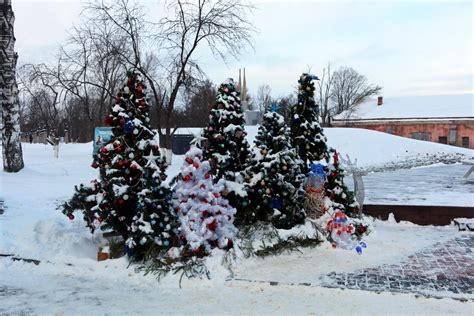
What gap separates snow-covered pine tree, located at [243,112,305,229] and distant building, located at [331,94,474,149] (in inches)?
1491

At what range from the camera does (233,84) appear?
23.8 ft

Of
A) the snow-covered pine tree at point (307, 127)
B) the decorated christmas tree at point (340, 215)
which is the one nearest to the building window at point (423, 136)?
the snow-covered pine tree at point (307, 127)

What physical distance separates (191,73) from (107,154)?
591 inches

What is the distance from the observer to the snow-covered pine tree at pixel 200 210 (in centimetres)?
588

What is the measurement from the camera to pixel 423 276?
552 cm

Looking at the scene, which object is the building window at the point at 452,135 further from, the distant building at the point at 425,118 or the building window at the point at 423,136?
the building window at the point at 423,136

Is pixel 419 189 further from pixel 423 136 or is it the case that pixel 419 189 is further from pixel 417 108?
pixel 417 108

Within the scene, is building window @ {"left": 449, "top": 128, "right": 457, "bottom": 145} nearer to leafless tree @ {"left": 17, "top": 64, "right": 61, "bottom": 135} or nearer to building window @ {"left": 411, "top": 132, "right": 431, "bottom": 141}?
building window @ {"left": 411, "top": 132, "right": 431, "bottom": 141}

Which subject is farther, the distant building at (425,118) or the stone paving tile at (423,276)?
the distant building at (425,118)

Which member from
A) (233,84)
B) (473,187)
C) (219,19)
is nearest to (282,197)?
(233,84)

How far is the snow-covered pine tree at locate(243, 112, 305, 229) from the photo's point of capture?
676cm

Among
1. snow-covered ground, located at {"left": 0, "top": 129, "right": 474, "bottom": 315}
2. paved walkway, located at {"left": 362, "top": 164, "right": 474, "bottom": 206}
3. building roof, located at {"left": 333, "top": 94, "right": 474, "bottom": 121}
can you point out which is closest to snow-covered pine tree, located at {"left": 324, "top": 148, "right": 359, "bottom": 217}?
snow-covered ground, located at {"left": 0, "top": 129, "right": 474, "bottom": 315}

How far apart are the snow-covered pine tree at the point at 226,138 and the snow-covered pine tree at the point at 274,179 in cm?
24

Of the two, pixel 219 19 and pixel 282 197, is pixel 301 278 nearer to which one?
pixel 282 197
